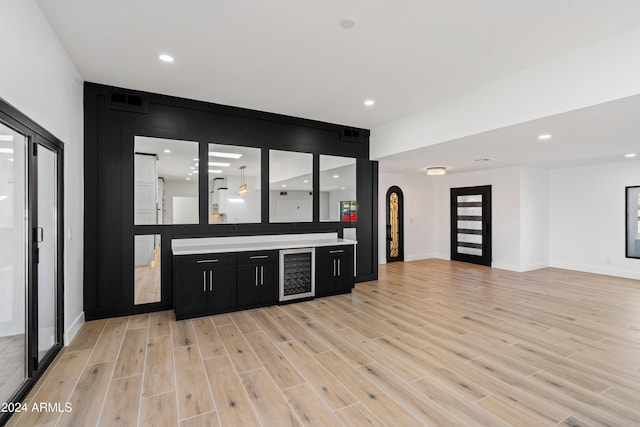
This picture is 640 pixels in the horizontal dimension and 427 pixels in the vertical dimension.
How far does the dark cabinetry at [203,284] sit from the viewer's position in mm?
3898

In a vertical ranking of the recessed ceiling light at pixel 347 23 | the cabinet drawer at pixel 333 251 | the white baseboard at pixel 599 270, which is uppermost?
the recessed ceiling light at pixel 347 23

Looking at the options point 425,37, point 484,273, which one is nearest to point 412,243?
point 484,273

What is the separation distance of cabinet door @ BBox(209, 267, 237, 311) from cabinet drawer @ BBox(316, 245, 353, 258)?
1.41 m

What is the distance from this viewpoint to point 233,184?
4797mm

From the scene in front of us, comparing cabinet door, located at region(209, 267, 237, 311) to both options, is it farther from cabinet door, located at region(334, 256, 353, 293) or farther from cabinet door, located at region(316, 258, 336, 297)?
cabinet door, located at region(334, 256, 353, 293)

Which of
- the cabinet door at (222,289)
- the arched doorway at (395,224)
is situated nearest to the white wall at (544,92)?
the cabinet door at (222,289)

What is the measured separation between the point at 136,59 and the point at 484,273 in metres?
7.51

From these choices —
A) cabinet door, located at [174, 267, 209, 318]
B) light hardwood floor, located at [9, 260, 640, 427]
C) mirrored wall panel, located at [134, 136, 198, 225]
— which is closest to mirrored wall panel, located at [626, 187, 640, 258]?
light hardwood floor, located at [9, 260, 640, 427]

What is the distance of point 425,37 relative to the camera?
2.81 meters

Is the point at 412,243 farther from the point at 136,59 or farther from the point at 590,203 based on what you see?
the point at 136,59

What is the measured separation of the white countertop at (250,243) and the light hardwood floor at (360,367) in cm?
90

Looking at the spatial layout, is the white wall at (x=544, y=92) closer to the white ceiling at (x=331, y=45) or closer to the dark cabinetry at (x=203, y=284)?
the white ceiling at (x=331, y=45)

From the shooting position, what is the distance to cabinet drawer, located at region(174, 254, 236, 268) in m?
3.90

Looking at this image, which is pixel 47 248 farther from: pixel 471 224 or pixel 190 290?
pixel 471 224
